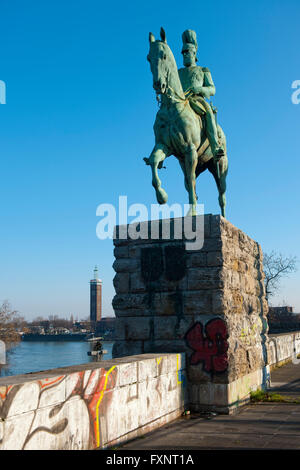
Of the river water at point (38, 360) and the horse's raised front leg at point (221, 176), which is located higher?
the horse's raised front leg at point (221, 176)

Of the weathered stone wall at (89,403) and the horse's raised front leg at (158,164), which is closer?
the weathered stone wall at (89,403)

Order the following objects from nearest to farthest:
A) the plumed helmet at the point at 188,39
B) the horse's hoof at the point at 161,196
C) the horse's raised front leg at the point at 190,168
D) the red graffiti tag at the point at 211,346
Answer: the red graffiti tag at the point at 211,346, the horse's hoof at the point at 161,196, the horse's raised front leg at the point at 190,168, the plumed helmet at the point at 188,39

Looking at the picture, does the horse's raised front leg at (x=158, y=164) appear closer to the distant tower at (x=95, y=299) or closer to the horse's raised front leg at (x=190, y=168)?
the horse's raised front leg at (x=190, y=168)

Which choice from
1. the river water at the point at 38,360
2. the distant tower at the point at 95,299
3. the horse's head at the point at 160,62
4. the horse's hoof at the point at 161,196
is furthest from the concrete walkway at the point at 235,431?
the distant tower at the point at 95,299

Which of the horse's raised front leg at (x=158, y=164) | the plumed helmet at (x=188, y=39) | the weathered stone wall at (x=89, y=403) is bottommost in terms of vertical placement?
the weathered stone wall at (x=89, y=403)

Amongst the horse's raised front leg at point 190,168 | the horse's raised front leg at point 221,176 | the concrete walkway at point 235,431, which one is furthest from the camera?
the horse's raised front leg at point 221,176

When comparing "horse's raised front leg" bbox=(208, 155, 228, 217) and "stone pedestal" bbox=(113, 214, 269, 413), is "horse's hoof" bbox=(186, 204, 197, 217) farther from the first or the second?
"horse's raised front leg" bbox=(208, 155, 228, 217)

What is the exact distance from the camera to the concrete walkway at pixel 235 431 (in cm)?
470

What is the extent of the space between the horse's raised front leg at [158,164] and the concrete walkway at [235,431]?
3513 mm

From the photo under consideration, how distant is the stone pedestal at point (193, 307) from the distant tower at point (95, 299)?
502 feet

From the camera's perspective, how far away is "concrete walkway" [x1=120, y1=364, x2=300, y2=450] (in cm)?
470

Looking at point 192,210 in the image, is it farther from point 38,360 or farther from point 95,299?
point 95,299
